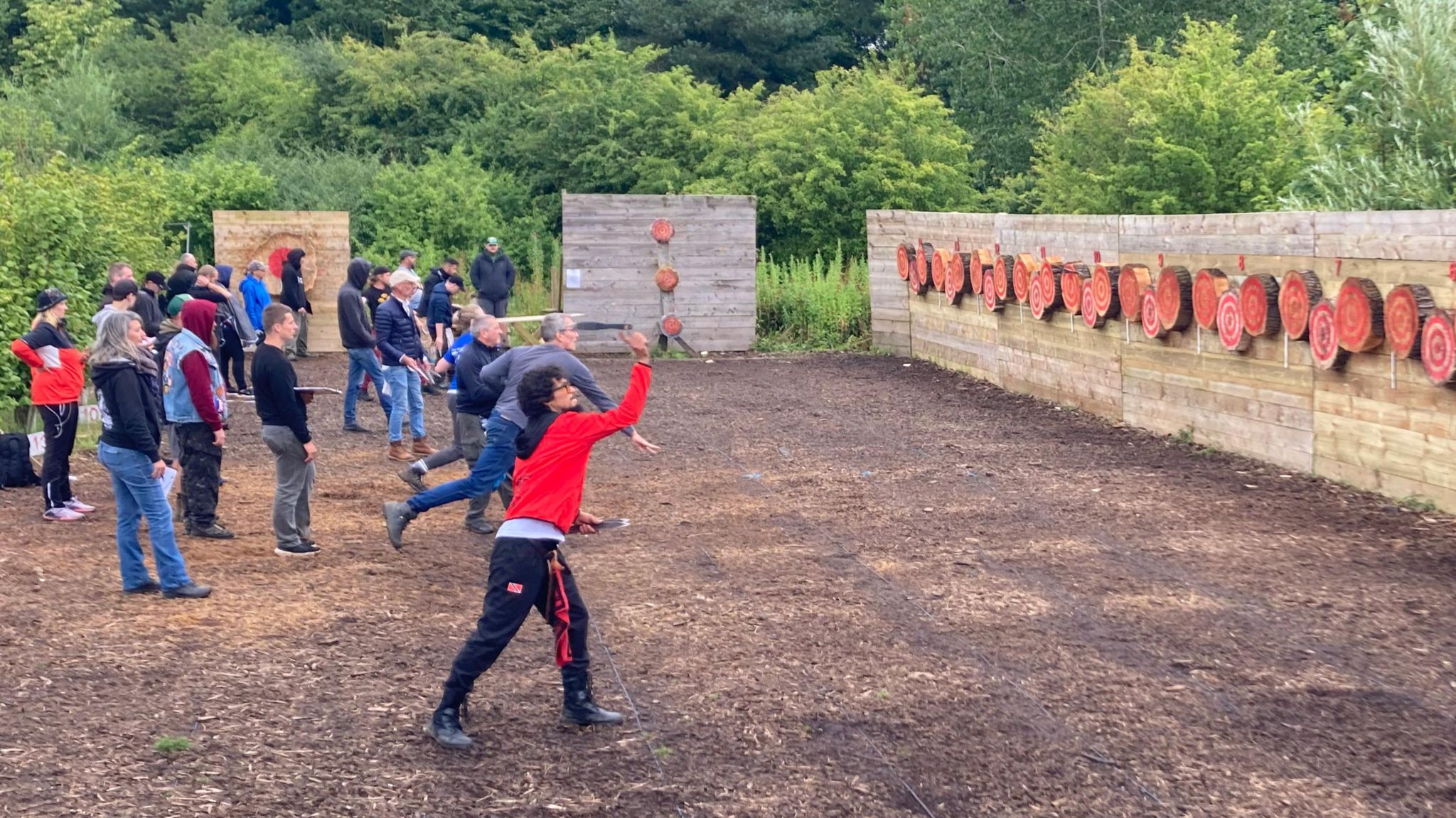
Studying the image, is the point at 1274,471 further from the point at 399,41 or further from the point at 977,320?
the point at 399,41

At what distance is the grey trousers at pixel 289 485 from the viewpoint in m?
9.78

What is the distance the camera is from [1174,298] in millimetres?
14320

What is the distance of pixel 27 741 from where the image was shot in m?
6.32

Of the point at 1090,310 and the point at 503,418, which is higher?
the point at 1090,310

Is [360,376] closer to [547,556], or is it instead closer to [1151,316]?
[1151,316]

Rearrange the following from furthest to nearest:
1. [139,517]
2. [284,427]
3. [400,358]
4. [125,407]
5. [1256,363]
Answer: [400,358], [1256,363], [284,427], [139,517], [125,407]

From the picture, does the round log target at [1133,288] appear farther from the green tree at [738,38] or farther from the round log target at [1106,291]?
the green tree at [738,38]

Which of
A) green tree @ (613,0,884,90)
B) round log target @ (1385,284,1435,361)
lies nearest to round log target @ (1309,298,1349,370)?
round log target @ (1385,284,1435,361)

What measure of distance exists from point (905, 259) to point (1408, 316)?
1231 centimetres

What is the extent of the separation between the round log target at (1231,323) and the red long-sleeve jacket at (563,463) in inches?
325

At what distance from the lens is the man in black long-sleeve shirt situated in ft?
31.8

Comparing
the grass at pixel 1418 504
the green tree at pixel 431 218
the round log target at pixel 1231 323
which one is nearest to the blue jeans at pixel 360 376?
the round log target at pixel 1231 323

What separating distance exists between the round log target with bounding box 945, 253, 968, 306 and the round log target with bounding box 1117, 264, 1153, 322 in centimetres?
499

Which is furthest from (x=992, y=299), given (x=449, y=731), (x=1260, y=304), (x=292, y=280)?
(x=449, y=731)
